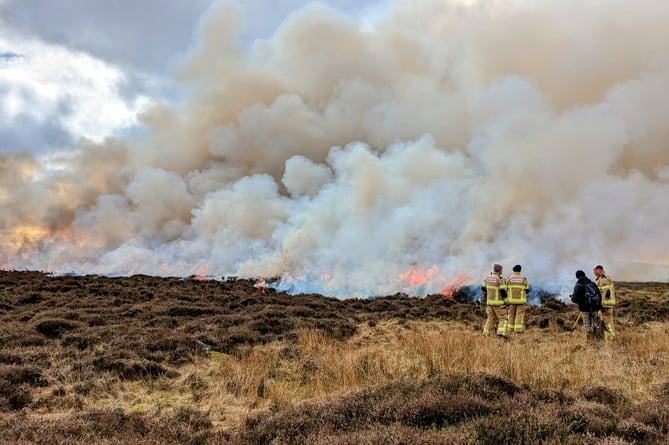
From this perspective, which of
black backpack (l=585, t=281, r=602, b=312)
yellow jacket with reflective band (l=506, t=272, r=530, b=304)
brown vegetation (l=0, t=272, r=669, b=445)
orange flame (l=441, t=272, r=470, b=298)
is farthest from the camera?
orange flame (l=441, t=272, r=470, b=298)

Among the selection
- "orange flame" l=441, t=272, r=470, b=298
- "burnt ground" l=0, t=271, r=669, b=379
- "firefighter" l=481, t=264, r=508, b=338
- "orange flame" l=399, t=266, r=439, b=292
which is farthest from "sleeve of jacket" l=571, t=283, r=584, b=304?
"orange flame" l=399, t=266, r=439, b=292

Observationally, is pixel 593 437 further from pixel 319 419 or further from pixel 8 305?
pixel 8 305

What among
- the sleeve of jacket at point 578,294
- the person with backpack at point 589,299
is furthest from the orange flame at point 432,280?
the sleeve of jacket at point 578,294

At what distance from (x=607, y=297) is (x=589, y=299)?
0.65 m

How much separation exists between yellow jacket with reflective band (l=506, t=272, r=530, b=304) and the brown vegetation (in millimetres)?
1230

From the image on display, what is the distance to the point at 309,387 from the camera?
8328 mm

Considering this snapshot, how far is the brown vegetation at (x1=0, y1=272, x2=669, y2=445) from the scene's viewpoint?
5.02 metres

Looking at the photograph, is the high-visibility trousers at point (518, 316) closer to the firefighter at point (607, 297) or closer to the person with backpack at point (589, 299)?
the person with backpack at point (589, 299)

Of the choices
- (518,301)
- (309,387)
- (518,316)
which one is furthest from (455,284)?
(309,387)

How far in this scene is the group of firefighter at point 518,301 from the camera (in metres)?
12.8

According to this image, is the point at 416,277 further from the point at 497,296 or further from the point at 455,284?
the point at 497,296

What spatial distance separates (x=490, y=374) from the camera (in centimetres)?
685

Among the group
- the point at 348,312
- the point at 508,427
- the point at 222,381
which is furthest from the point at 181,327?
the point at 508,427

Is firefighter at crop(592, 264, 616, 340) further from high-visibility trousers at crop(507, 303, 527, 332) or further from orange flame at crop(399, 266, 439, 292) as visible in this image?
orange flame at crop(399, 266, 439, 292)
